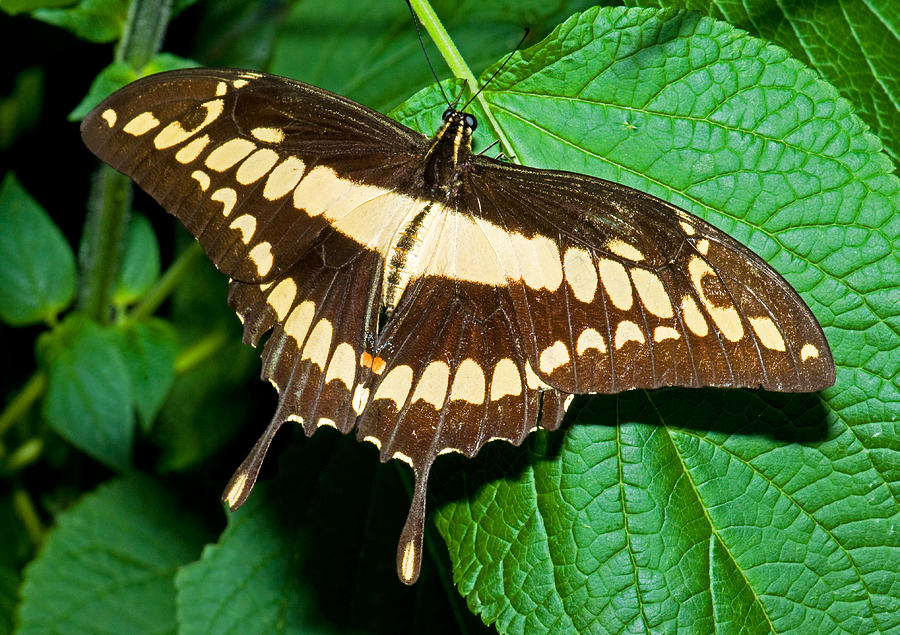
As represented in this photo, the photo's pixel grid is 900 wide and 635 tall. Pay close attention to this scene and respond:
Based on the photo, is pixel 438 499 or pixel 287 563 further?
pixel 287 563

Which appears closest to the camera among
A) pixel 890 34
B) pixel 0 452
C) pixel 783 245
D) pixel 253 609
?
pixel 783 245

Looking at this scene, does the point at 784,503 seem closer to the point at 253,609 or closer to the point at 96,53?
the point at 253,609

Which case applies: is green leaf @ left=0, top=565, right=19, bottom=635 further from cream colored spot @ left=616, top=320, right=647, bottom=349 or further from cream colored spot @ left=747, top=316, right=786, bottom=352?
cream colored spot @ left=747, top=316, right=786, bottom=352

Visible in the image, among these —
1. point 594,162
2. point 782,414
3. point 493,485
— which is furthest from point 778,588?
point 594,162

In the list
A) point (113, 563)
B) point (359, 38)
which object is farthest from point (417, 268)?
point (113, 563)

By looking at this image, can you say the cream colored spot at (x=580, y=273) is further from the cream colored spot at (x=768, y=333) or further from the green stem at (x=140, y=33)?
the green stem at (x=140, y=33)

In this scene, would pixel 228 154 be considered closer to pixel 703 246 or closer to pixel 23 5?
pixel 23 5

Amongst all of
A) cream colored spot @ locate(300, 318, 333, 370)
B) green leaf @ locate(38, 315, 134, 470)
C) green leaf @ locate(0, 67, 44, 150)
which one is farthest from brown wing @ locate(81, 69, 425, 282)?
green leaf @ locate(0, 67, 44, 150)
